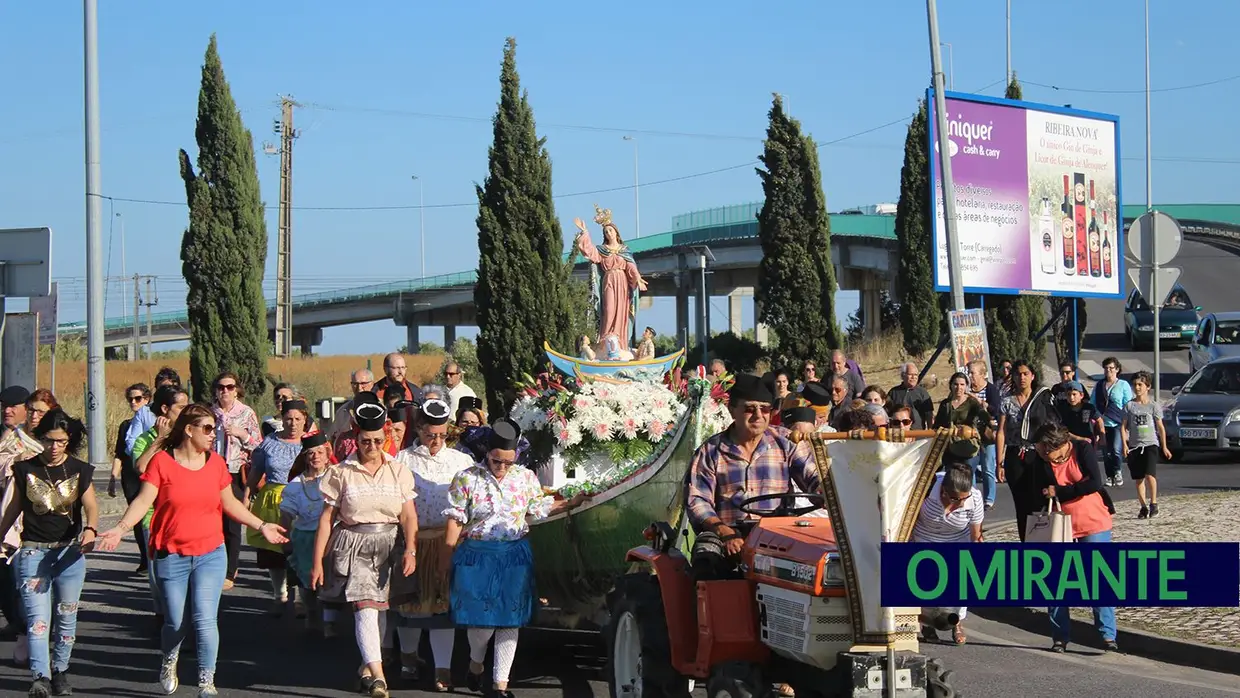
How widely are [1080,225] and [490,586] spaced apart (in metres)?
22.5

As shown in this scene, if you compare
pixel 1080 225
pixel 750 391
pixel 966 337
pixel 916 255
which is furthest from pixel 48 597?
pixel 916 255

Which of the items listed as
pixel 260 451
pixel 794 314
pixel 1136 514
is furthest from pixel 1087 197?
pixel 260 451

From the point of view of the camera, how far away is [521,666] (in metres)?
10.6

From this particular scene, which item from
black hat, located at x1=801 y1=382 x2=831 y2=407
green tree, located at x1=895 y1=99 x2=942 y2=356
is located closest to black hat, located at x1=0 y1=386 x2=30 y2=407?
black hat, located at x1=801 y1=382 x2=831 y2=407

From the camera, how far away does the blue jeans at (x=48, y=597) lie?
9.59 metres

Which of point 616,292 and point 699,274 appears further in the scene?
point 699,274

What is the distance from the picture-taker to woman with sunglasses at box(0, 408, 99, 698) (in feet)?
31.6

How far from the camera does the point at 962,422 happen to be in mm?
15773

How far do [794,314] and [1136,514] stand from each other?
812 inches

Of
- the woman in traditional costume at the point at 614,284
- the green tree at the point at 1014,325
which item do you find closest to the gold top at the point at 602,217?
the woman in traditional costume at the point at 614,284

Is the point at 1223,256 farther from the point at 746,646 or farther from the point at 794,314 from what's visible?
the point at 746,646

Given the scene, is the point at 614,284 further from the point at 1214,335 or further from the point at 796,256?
the point at 1214,335

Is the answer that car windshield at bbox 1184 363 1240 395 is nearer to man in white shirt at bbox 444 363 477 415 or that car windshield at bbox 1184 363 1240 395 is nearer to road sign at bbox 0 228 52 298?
man in white shirt at bbox 444 363 477 415

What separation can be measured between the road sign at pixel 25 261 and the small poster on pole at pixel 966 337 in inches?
470
